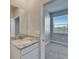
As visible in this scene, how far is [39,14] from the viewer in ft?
7.43

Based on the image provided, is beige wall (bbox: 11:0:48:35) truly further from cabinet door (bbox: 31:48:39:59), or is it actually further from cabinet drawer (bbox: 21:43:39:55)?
cabinet door (bbox: 31:48:39:59)

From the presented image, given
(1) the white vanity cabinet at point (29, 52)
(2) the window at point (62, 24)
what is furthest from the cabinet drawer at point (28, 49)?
(2) the window at point (62, 24)

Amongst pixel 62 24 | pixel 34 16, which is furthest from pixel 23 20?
pixel 62 24

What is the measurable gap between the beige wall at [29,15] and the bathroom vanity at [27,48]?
163 millimetres

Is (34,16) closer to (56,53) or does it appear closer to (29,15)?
(29,15)

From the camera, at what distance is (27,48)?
1.99 metres

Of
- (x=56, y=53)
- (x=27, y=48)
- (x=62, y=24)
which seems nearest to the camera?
(x=27, y=48)

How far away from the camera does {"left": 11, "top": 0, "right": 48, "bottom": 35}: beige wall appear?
1.93 meters

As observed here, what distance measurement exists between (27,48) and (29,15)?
26.2 inches

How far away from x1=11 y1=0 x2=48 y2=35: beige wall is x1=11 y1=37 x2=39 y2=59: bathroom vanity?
163mm

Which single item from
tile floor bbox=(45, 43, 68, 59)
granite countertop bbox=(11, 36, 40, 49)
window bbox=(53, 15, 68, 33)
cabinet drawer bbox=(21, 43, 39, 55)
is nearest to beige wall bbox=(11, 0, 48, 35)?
granite countertop bbox=(11, 36, 40, 49)

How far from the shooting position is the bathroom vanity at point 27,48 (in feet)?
5.97

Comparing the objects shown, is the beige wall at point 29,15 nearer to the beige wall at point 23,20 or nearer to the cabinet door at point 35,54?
the beige wall at point 23,20
